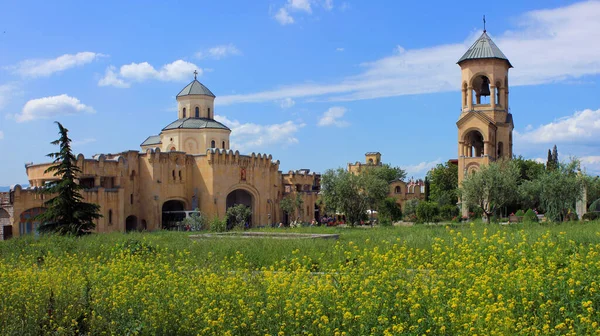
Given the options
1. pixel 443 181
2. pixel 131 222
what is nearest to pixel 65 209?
pixel 131 222

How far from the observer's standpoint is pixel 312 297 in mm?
7379

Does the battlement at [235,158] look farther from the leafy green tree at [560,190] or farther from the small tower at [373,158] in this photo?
the small tower at [373,158]

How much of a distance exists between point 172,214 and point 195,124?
8.45 m

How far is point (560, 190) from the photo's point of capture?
32375mm

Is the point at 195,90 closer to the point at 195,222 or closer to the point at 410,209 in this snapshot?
the point at 195,222

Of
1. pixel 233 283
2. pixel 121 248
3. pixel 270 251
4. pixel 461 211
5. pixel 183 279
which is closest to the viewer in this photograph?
pixel 233 283

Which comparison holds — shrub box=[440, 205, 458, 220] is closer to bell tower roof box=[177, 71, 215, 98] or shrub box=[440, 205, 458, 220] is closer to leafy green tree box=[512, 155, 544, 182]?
leafy green tree box=[512, 155, 544, 182]

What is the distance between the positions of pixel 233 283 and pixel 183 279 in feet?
3.89

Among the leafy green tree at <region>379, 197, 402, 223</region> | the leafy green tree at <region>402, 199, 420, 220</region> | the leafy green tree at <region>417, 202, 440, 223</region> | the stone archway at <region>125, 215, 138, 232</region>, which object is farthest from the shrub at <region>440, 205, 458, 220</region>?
the stone archway at <region>125, 215, 138, 232</region>

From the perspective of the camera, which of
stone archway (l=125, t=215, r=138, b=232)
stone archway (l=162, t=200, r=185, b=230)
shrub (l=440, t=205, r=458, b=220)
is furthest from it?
shrub (l=440, t=205, r=458, b=220)

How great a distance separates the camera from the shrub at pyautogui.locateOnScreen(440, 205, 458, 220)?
43.5 meters

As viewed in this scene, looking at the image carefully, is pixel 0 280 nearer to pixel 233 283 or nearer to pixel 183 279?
pixel 183 279

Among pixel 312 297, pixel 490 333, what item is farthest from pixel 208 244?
pixel 490 333

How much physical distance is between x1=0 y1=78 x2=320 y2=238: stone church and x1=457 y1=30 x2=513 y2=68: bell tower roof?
54.0ft
